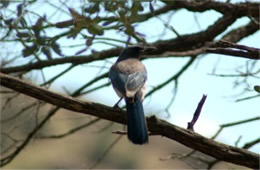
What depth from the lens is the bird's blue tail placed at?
212 inches

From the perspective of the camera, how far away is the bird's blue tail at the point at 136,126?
538 cm

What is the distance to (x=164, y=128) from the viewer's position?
514cm

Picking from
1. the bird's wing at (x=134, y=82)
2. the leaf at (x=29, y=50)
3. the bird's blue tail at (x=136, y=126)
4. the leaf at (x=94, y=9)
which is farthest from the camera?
the leaf at (x=29, y=50)

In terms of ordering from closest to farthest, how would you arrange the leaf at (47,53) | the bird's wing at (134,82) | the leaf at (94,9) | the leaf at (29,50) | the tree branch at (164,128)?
the tree branch at (164,128)
the bird's wing at (134,82)
the leaf at (94,9)
the leaf at (29,50)
the leaf at (47,53)

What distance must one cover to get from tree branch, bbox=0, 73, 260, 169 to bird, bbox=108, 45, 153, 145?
9 cm

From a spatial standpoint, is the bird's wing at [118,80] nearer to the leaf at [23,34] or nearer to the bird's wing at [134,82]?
the bird's wing at [134,82]

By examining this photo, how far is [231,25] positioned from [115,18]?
1411 mm

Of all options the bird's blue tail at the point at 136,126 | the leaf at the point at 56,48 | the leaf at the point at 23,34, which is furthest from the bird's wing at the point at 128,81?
the leaf at the point at 23,34

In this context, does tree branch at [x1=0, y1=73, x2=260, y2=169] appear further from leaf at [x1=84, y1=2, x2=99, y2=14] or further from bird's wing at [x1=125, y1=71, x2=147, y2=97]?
leaf at [x1=84, y1=2, x2=99, y2=14]

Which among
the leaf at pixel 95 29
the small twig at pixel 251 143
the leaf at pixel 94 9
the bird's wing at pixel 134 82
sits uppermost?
the leaf at pixel 94 9

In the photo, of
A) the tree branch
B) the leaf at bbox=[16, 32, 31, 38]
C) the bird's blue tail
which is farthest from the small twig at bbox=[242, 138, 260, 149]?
the leaf at bbox=[16, 32, 31, 38]

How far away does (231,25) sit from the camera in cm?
727

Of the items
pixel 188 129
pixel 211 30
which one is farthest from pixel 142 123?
pixel 211 30

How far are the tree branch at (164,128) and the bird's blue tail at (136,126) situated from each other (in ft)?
0.19
